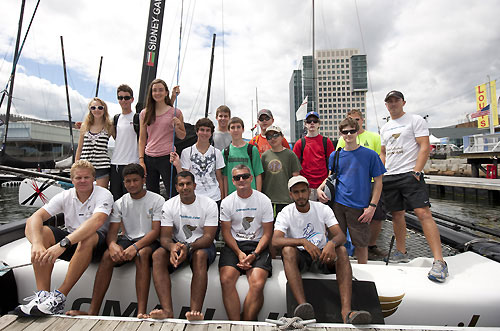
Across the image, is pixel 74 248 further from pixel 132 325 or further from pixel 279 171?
pixel 279 171

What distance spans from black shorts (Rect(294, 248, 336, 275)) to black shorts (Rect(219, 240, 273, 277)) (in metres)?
0.32

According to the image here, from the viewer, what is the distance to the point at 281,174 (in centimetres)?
376

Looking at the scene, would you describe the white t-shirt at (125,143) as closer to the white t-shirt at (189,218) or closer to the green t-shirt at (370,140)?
the white t-shirt at (189,218)

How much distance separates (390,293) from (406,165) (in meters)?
1.47

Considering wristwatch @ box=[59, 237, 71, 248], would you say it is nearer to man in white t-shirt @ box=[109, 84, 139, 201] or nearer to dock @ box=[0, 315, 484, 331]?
dock @ box=[0, 315, 484, 331]

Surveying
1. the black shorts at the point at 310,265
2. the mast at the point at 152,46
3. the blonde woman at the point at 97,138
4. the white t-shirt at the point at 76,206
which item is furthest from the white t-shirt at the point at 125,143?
the mast at the point at 152,46

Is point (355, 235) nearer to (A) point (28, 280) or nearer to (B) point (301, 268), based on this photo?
(B) point (301, 268)

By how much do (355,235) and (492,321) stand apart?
1.44 metres

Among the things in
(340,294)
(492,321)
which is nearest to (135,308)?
(340,294)

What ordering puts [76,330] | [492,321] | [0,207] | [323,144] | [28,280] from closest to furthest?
[76,330]
[492,321]
[28,280]
[323,144]
[0,207]

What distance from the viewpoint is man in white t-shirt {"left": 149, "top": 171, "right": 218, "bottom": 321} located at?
2727mm

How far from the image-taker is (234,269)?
9.24ft

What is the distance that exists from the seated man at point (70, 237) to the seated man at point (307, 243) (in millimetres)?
1840

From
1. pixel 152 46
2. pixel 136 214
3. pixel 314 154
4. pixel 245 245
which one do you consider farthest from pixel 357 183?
pixel 152 46
